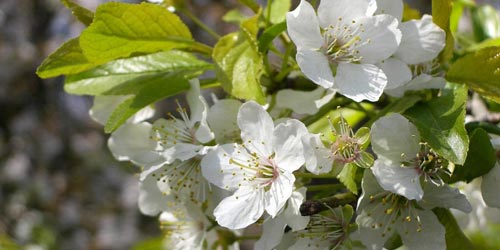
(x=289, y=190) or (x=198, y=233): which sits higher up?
(x=289, y=190)

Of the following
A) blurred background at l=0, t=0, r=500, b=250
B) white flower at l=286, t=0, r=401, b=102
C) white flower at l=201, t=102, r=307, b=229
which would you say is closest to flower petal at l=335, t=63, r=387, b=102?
white flower at l=286, t=0, r=401, b=102

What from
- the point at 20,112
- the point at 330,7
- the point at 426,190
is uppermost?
the point at 330,7

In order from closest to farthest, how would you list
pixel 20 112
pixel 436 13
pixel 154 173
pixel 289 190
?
pixel 289 190
pixel 436 13
pixel 154 173
pixel 20 112

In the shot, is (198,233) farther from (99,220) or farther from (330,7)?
(99,220)

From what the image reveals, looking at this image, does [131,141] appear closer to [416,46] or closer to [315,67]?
[315,67]

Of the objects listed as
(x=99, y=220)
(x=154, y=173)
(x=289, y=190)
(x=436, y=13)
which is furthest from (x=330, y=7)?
(x=99, y=220)

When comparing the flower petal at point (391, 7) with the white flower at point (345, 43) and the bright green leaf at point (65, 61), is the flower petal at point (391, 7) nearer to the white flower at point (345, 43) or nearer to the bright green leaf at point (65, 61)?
the white flower at point (345, 43)

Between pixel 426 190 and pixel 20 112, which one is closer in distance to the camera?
pixel 426 190

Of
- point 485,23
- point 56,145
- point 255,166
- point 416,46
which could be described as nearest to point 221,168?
point 255,166
